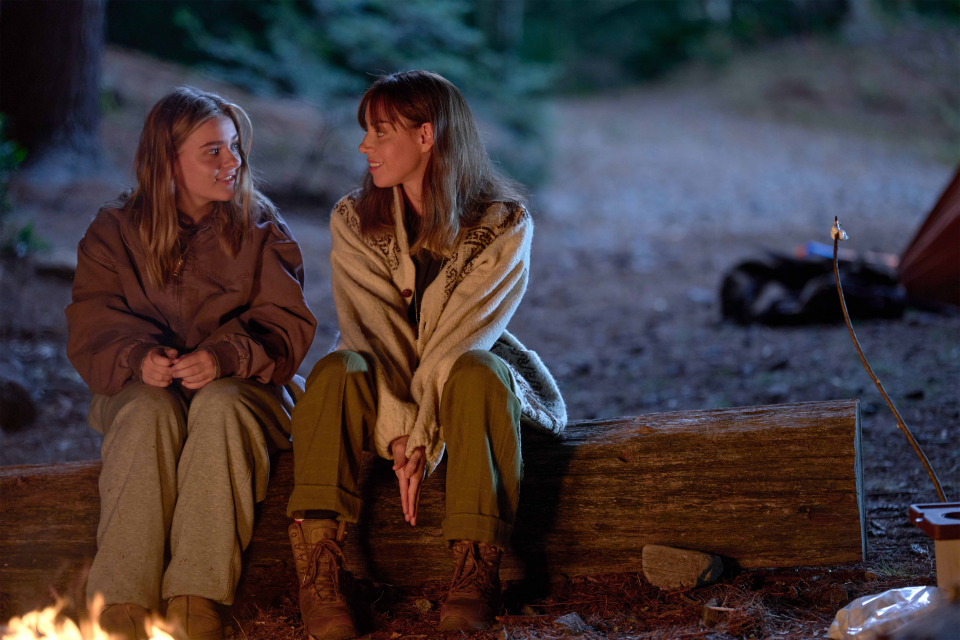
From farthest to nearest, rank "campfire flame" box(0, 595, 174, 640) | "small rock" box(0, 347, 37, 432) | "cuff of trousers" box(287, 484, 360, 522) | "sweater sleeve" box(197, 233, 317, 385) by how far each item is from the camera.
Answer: "small rock" box(0, 347, 37, 432) < "sweater sleeve" box(197, 233, 317, 385) < "cuff of trousers" box(287, 484, 360, 522) < "campfire flame" box(0, 595, 174, 640)

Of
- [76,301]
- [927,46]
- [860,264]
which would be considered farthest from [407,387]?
[927,46]

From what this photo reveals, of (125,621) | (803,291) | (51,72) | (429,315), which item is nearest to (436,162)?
(429,315)

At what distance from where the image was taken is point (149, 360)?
2.32 meters

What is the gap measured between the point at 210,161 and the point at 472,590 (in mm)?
1498

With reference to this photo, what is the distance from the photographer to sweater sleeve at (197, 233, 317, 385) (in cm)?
239

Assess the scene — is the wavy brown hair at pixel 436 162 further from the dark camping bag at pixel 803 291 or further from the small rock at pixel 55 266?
the small rock at pixel 55 266

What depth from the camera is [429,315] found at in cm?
250

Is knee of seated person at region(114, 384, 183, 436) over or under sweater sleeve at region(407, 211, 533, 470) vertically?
under

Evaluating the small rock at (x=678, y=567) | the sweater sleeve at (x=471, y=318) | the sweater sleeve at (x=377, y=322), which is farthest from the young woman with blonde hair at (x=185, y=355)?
the small rock at (x=678, y=567)

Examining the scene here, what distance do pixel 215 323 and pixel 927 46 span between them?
18461 millimetres

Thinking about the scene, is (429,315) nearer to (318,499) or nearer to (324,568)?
(318,499)

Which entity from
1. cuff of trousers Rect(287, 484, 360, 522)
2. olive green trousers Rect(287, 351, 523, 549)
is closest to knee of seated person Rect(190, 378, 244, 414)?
olive green trousers Rect(287, 351, 523, 549)

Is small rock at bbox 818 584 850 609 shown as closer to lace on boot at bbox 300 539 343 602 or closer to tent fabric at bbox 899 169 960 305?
lace on boot at bbox 300 539 343 602

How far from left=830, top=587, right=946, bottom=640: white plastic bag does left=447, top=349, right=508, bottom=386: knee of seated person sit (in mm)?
982
